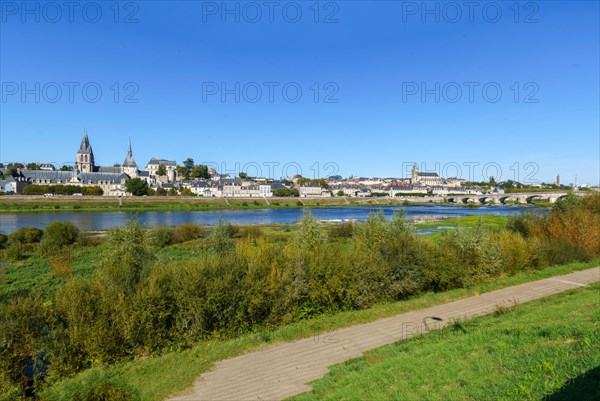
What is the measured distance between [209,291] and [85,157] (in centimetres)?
13977

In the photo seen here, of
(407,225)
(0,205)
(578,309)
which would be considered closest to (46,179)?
(0,205)

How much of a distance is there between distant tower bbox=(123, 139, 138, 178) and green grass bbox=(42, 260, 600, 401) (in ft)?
471

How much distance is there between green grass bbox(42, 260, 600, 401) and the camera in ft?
27.4

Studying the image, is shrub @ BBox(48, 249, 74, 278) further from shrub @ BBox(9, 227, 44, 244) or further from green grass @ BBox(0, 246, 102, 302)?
shrub @ BBox(9, 227, 44, 244)

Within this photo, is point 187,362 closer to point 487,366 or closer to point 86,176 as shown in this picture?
point 487,366

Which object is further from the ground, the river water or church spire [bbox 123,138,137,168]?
church spire [bbox 123,138,137,168]

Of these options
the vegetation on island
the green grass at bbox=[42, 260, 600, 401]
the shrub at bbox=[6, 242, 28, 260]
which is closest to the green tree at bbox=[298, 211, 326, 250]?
the vegetation on island

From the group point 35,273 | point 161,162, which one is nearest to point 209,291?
point 35,273

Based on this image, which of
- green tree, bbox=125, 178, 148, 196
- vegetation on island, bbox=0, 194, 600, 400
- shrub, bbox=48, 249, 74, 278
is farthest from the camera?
→ green tree, bbox=125, 178, 148, 196

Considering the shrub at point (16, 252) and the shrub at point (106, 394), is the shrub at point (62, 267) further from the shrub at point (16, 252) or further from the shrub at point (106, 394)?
the shrub at point (106, 394)

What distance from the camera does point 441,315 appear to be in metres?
13.0

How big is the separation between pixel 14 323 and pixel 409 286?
12.5 meters

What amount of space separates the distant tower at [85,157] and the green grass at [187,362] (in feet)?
443

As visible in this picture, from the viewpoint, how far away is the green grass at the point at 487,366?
5.95 meters
